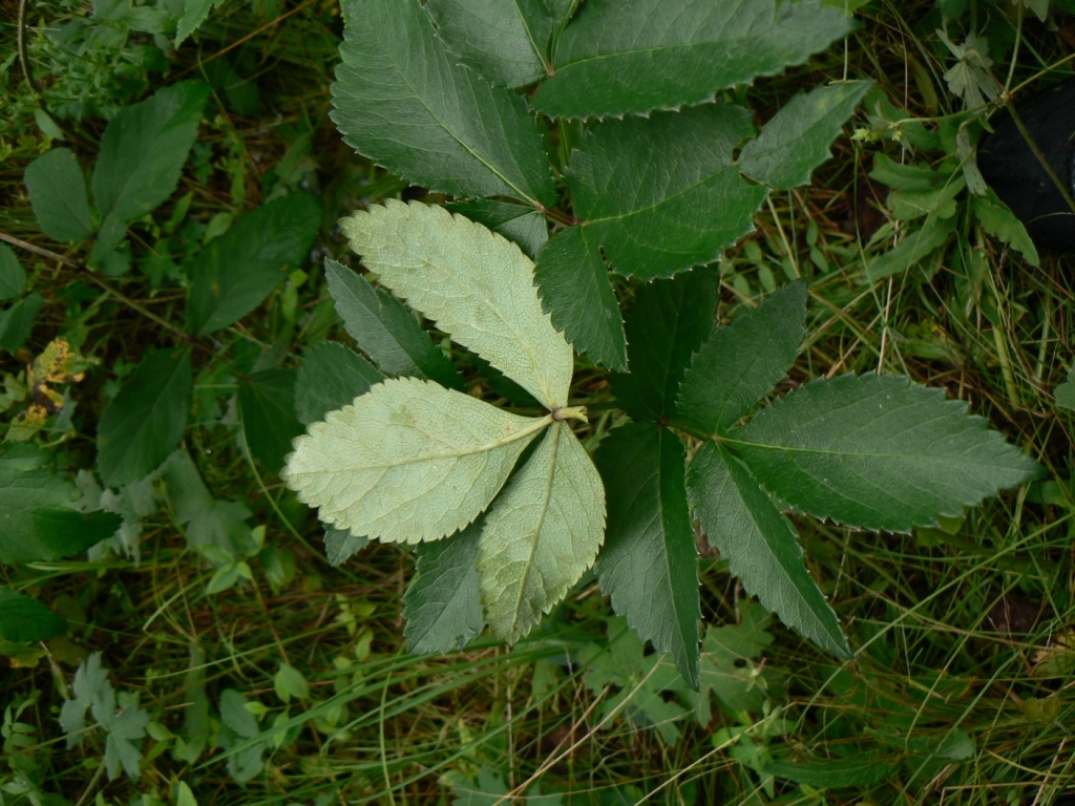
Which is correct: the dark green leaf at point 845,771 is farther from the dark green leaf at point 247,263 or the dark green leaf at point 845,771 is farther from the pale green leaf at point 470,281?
the dark green leaf at point 247,263

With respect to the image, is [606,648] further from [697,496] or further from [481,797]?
[697,496]

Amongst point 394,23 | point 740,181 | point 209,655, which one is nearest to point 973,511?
point 740,181

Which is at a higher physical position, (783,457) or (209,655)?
(783,457)

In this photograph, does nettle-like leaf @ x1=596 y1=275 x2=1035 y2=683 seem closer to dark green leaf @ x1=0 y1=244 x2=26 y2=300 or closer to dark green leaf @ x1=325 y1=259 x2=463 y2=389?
dark green leaf @ x1=325 y1=259 x2=463 y2=389

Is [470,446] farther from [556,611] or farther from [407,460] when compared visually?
[556,611]

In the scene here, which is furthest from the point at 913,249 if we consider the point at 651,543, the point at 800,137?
the point at 651,543

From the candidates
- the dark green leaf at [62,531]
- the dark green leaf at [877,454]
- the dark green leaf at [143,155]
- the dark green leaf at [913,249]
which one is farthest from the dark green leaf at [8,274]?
the dark green leaf at [913,249]
